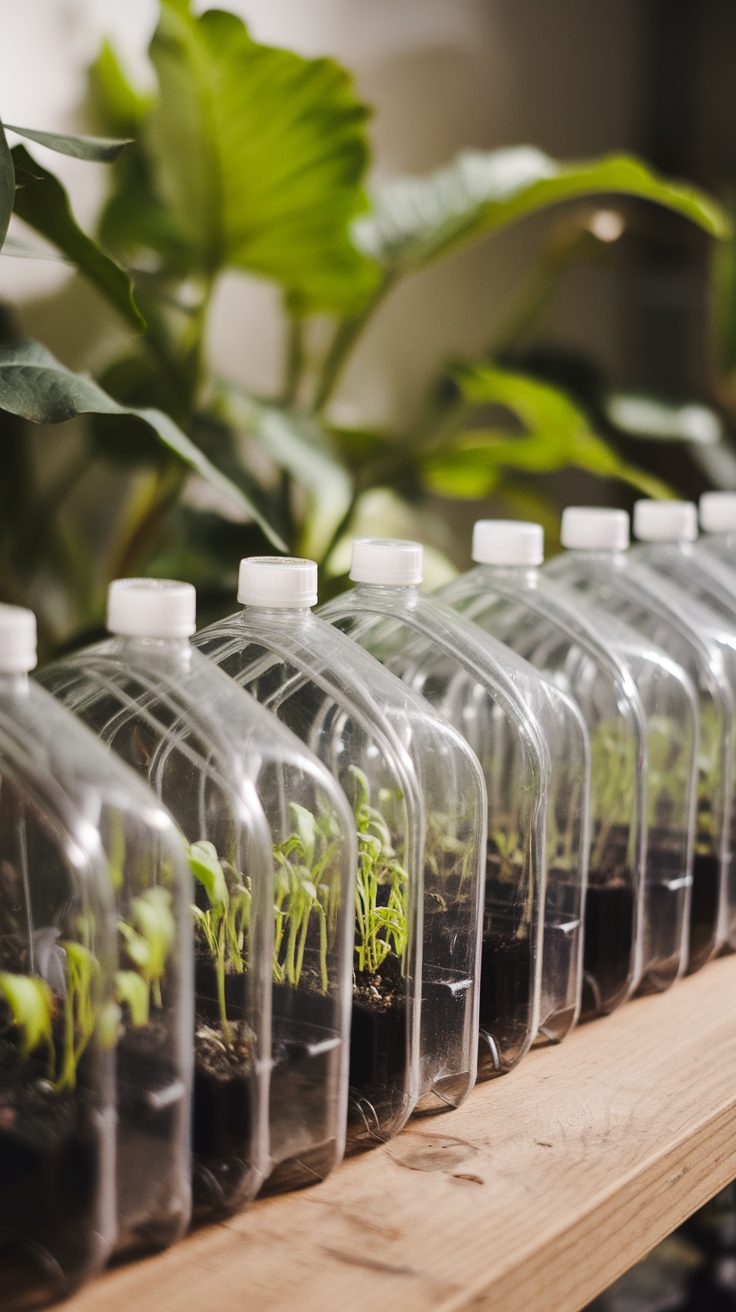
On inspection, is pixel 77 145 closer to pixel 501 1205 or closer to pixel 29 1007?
pixel 29 1007

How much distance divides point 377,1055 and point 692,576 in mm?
638

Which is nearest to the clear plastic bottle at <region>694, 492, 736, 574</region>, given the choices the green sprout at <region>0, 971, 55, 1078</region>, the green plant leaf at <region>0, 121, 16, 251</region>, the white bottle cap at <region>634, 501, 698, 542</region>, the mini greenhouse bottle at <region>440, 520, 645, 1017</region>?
the white bottle cap at <region>634, 501, 698, 542</region>

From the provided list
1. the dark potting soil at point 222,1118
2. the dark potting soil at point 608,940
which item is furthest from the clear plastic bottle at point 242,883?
the dark potting soil at point 608,940

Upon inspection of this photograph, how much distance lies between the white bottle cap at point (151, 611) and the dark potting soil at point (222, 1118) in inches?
8.4

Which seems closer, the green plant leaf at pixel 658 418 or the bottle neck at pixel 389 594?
the bottle neck at pixel 389 594

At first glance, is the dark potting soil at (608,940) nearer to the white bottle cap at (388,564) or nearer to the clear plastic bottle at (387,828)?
the clear plastic bottle at (387,828)

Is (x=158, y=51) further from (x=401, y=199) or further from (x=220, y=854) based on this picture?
(x=220, y=854)

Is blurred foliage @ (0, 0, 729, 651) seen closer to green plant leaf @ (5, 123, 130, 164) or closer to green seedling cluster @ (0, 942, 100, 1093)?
green plant leaf @ (5, 123, 130, 164)

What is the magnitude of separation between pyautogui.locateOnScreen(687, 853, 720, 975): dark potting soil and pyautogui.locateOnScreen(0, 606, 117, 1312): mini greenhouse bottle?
0.64 metres

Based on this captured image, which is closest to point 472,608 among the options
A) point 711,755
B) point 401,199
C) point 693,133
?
point 711,755

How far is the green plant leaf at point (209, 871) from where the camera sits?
0.71 m

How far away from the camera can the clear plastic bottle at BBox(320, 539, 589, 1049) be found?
882 mm

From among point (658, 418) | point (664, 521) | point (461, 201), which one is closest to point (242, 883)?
point (664, 521)

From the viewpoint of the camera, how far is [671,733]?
3.63 feet
